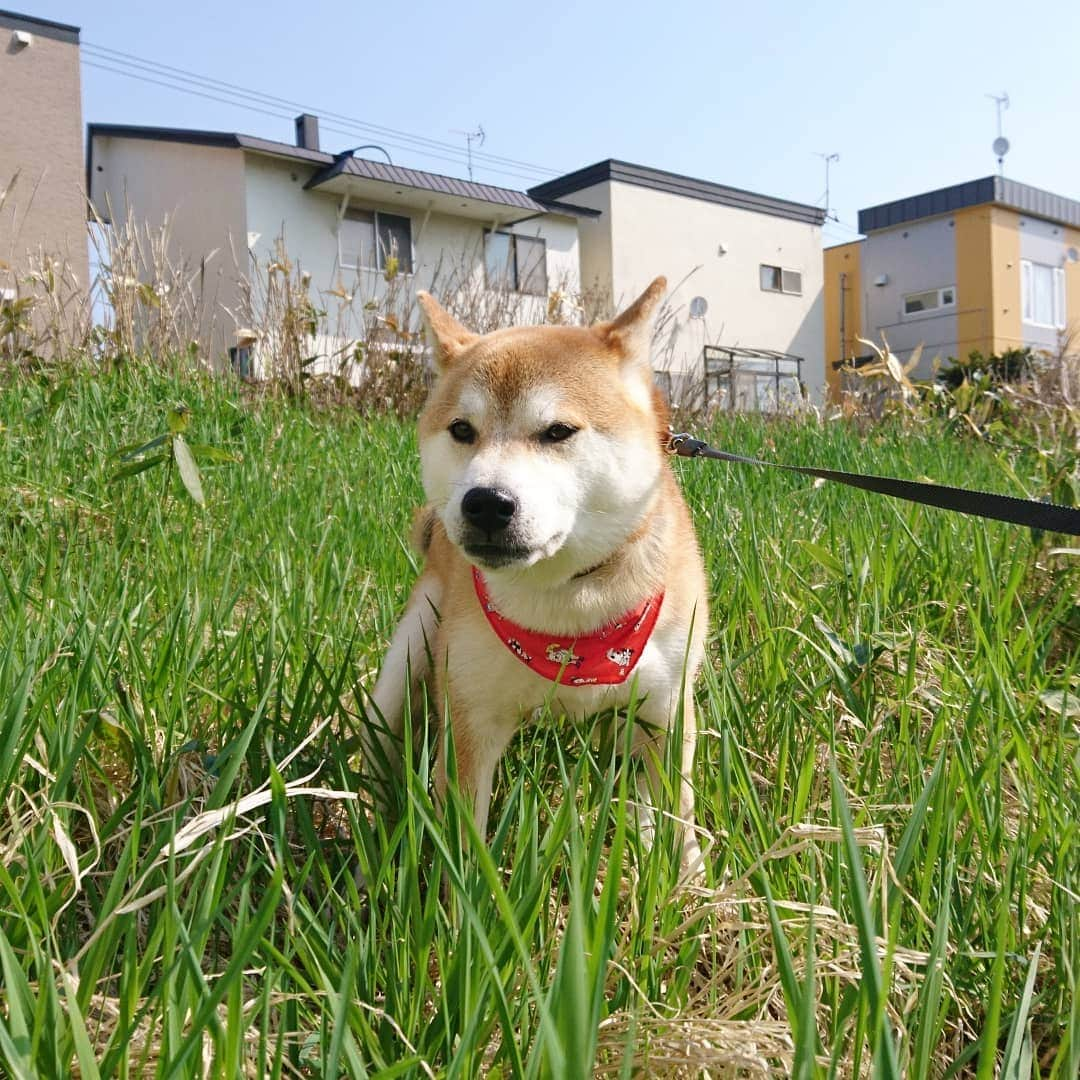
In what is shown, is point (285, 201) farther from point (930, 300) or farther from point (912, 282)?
point (930, 300)

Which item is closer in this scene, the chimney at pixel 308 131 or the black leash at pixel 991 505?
the black leash at pixel 991 505

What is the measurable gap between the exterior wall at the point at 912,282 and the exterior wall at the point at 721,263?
2.78m

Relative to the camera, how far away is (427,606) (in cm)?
219

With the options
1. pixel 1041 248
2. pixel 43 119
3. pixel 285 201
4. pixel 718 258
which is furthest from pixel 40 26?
pixel 1041 248

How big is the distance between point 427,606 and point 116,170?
21.5 m

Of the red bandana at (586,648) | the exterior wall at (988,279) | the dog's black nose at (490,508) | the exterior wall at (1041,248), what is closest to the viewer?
the dog's black nose at (490,508)

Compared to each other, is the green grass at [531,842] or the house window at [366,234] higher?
the house window at [366,234]

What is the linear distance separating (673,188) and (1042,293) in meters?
13.9

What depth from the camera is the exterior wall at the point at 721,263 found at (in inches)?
946

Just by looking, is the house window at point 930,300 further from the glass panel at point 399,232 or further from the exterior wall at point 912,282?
the glass panel at point 399,232

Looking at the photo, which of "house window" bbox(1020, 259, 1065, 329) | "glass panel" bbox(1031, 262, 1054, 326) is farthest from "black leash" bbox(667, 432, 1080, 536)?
"glass panel" bbox(1031, 262, 1054, 326)

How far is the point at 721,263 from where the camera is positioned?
2634 cm

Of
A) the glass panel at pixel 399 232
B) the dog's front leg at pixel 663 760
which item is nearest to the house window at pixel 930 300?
the glass panel at pixel 399 232

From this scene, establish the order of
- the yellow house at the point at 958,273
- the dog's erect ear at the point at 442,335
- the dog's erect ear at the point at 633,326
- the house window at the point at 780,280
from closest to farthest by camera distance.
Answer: the dog's erect ear at the point at 633,326 → the dog's erect ear at the point at 442,335 → the house window at the point at 780,280 → the yellow house at the point at 958,273
